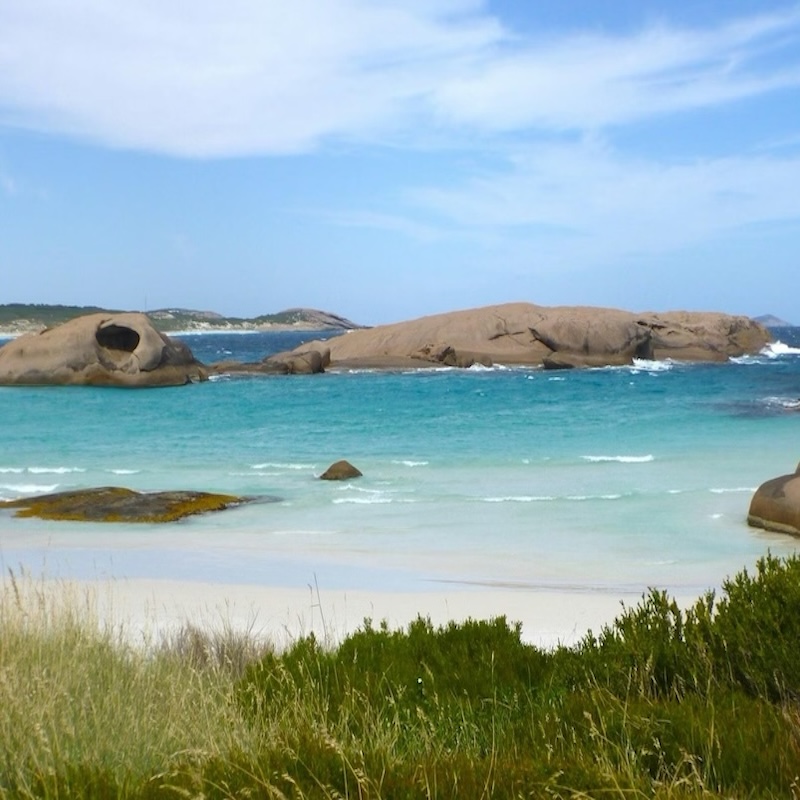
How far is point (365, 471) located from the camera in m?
24.8

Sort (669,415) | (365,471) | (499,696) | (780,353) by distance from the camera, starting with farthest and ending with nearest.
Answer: (780,353) → (669,415) → (365,471) → (499,696)

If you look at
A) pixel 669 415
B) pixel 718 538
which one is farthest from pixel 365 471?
pixel 669 415

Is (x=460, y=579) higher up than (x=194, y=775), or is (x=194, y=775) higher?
(x=194, y=775)

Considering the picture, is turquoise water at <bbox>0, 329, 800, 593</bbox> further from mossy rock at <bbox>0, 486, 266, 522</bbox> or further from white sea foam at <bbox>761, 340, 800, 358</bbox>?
white sea foam at <bbox>761, 340, 800, 358</bbox>

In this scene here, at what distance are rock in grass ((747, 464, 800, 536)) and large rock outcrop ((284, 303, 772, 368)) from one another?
149 feet

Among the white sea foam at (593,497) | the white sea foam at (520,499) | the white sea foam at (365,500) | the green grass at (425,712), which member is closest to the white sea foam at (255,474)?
the white sea foam at (365,500)

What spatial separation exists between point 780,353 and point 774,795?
280 ft

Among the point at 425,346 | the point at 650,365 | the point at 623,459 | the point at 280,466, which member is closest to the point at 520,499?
the point at 623,459

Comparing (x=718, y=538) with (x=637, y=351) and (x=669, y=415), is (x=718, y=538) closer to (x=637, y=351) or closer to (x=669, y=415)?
(x=669, y=415)

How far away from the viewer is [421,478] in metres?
23.6

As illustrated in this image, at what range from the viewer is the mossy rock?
18609mm

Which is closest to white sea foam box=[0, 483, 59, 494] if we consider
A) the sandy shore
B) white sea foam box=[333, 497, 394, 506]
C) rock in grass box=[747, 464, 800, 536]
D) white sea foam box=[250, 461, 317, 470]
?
white sea foam box=[250, 461, 317, 470]

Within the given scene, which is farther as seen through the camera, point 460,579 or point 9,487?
point 9,487

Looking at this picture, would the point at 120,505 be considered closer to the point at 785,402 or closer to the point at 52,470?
the point at 52,470
